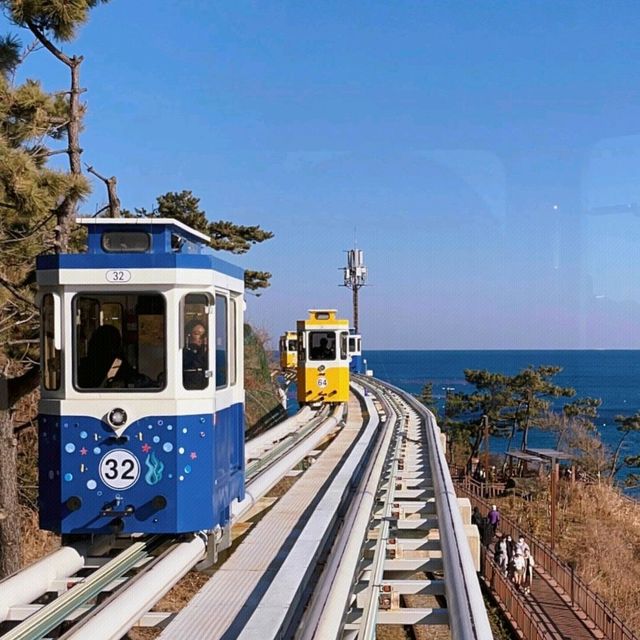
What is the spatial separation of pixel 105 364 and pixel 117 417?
456mm

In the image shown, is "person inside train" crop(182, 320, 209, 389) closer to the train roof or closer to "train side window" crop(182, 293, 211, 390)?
"train side window" crop(182, 293, 211, 390)

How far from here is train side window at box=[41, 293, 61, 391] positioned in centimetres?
687

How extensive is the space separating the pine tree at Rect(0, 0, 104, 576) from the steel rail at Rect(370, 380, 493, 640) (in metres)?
5.40

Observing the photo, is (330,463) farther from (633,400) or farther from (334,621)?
(633,400)

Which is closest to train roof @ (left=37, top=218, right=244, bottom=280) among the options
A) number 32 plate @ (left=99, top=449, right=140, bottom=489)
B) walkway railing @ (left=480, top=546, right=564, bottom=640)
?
number 32 plate @ (left=99, top=449, right=140, bottom=489)

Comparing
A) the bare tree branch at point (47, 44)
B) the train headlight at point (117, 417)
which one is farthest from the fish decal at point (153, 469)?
the bare tree branch at point (47, 44)

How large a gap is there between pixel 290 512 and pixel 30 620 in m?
5.81

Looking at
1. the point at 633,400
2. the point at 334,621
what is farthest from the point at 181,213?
the point at 633,400

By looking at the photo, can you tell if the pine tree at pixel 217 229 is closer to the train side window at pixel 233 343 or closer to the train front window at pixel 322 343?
the train front window at pixel 322 343

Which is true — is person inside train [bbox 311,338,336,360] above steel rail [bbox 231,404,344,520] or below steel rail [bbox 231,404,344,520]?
above

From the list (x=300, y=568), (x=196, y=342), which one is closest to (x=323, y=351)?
(x=300, y=568)

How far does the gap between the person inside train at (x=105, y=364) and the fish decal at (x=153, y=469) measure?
0.59 meters

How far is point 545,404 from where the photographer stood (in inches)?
2082

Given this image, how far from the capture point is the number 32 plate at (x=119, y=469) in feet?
22.0
